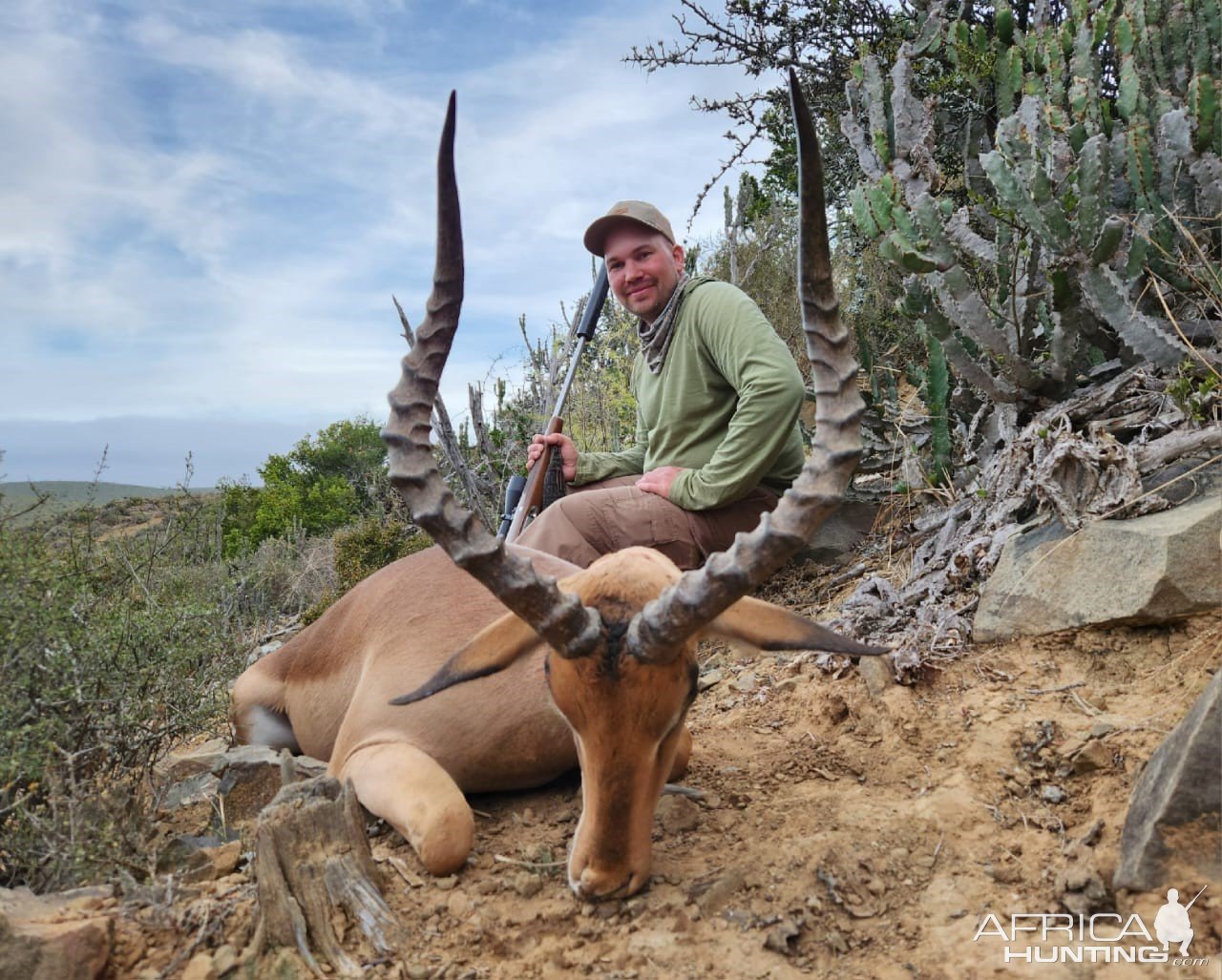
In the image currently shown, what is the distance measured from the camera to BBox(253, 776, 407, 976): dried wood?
285cm

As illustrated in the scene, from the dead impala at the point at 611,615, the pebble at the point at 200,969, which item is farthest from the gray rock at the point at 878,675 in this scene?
the pebble at the point at 200,969

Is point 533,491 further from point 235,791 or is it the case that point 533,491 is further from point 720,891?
point 720,891

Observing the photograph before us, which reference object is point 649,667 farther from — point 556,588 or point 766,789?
point 766,789

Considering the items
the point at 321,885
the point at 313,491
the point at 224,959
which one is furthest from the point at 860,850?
the point at 313,491

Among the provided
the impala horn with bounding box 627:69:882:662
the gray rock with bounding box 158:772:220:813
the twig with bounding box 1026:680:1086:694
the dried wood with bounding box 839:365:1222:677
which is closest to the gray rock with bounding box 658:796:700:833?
the impala horn with bounding box 627:69:882:662

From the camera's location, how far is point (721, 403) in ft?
20.5

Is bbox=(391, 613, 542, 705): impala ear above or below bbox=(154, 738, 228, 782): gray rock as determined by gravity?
above

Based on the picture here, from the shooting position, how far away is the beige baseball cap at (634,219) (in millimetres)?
6191

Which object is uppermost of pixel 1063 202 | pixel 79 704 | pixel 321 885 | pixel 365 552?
pixel 1063 202

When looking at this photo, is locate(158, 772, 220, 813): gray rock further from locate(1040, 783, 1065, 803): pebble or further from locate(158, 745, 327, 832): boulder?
locate(1040, 783, 1065, 803): pebble

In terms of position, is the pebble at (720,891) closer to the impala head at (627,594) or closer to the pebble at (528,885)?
the impala head at (627,594)
